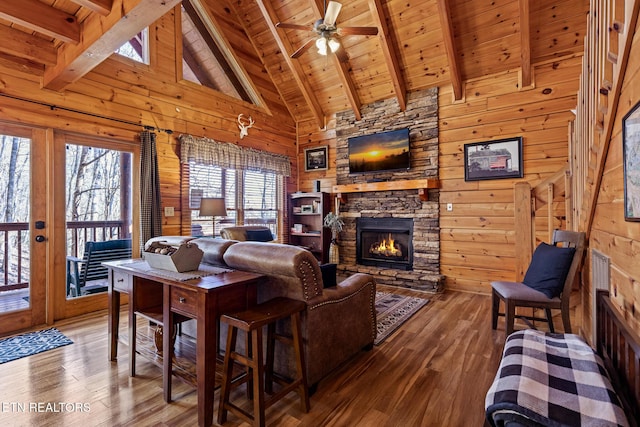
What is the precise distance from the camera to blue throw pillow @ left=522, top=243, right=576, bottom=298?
260cm

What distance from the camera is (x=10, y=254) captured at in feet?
10.4

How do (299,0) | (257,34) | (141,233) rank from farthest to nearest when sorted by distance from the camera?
(257,34) < (299,0) < (141,233)

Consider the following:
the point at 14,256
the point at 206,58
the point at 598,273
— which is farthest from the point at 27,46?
the point at 598,273

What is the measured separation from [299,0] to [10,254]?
16.1 feet

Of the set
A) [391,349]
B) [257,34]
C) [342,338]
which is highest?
[257,34]

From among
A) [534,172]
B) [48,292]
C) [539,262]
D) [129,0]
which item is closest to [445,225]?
[534,172]

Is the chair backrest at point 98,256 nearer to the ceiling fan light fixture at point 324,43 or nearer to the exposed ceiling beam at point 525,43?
the ceiling fan light fixture at point 324,43

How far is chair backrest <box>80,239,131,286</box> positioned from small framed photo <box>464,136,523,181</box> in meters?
4.92

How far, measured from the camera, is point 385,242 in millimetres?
5398

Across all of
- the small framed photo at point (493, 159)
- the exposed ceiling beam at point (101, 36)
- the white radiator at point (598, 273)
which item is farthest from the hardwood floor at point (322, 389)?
the exposed ceiling beam at point (101, 36)

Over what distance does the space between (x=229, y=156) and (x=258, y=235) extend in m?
1.43

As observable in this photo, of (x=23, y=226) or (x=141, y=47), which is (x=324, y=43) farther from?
(x=23, y=226)

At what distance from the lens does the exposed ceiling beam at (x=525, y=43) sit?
3505 mm

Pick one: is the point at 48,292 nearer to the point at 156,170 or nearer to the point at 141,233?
the point at 141,233
